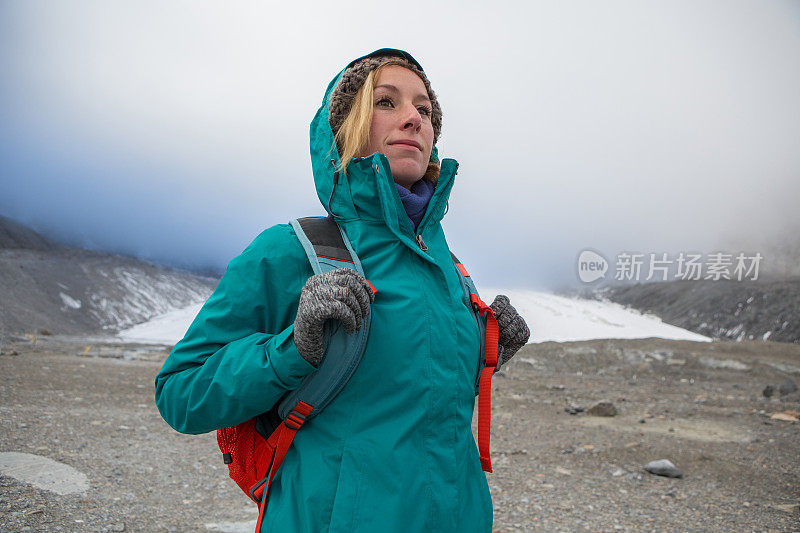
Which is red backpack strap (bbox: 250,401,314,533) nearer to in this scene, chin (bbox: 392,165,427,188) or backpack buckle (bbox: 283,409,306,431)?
backpack buckle (bbox: 283,409,306,431)

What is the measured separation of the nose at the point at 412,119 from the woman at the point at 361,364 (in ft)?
0.03

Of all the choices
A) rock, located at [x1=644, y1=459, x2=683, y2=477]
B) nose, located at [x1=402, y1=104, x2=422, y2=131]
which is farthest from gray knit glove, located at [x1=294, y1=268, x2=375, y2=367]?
rock, located at [x1=644, y1=459, x2=683, y2=477]

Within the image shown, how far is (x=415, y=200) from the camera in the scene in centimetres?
169

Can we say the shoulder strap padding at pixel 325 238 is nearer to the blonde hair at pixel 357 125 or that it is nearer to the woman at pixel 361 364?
the woman at pixel 361 364

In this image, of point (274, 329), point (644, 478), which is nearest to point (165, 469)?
point (274, 329)

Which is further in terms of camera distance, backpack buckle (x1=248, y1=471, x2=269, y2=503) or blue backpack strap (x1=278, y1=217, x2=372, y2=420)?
backpack buckle (x1=248, y1=471, x2=269, y2=503)

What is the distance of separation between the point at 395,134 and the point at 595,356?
17992 mm

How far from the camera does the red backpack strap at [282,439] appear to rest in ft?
4.51

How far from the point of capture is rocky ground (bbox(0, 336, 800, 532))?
4.69 m

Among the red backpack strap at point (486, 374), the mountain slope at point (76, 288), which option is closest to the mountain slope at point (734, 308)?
the red backpack strap at point (486, 374)

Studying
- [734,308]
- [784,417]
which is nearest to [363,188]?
[784,417]

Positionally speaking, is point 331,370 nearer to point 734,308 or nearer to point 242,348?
point 242,348

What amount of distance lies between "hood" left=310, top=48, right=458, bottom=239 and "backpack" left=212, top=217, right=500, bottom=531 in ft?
0.28

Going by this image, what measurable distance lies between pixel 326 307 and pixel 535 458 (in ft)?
21.3
